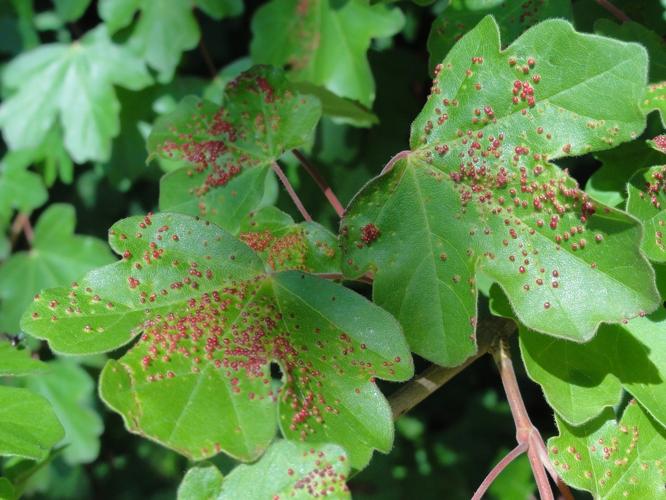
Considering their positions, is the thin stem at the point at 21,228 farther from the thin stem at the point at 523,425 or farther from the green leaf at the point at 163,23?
the thin stem at the point at 523,425

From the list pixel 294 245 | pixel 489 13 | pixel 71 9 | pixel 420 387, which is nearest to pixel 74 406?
pixel 71 9

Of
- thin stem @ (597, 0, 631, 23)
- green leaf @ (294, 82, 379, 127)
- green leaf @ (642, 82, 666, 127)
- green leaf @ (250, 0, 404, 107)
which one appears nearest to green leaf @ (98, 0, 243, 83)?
green leaf @ (250, 0, 404, 107)

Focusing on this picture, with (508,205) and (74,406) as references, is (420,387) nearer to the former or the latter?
(508,205)

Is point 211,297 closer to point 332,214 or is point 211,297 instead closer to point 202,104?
point 202,104

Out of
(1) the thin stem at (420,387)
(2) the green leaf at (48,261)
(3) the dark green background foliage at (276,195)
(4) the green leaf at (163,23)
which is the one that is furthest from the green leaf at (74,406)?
(1) the thin stem at (420,387)

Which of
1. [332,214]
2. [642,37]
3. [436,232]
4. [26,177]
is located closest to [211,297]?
[436,232]

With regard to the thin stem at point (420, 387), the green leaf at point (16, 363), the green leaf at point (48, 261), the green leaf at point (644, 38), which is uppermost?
the green leaf at point (644, 38)

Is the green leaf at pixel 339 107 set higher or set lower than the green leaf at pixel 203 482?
higher

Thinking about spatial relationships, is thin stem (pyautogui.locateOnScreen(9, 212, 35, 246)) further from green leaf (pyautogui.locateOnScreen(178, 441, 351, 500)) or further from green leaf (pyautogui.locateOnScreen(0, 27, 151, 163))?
green leaf (pyautogui.locateOnScreen(178, 441, 351, 500))
